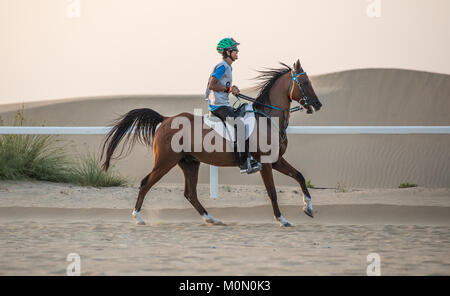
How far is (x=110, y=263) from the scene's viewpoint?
6367 mm

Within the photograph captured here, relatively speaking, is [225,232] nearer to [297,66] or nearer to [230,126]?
[230,126]

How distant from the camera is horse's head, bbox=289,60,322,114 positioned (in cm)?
936

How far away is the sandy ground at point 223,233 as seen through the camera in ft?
20.5

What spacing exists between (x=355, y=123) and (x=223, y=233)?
94.7 feet

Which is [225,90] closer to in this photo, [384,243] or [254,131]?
[254,131]

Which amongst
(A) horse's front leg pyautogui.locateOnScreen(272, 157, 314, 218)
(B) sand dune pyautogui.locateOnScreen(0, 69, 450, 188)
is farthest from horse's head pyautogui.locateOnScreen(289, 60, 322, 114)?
(B) sand dune pyautogui.locateOnScreen(0, 69, 450, 188)

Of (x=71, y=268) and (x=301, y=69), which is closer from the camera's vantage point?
(x=71, y=268)

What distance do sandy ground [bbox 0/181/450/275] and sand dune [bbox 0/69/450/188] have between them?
438 inches

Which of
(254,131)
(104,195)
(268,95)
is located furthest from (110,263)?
(104,195)

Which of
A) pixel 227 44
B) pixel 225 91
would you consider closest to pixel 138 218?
pixel 225 91

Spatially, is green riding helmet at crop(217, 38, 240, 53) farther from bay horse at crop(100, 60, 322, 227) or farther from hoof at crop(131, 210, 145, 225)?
hoof at crop(131, 210, 145, 225)

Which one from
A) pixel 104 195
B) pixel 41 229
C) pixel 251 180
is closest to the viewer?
pixel 41 229

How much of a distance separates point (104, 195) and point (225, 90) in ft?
11.5

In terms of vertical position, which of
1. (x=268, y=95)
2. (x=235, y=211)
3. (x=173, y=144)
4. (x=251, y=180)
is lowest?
(x=251, y=180)
